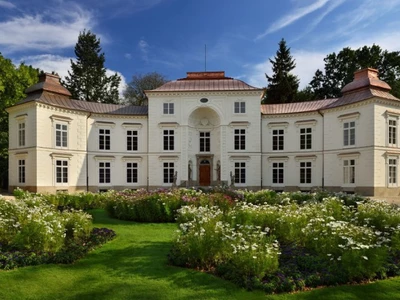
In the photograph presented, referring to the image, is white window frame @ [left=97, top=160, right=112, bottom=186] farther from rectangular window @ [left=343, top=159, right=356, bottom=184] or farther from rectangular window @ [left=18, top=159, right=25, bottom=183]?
rectangular window @ [left=343, top=159, right=356, bottom=184]

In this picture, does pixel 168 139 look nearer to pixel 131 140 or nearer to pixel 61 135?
pixel 131 140

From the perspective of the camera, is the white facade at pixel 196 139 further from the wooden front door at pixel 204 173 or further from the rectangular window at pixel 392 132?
the rectangular window at pixel 392 132

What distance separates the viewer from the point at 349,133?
89.7 feet

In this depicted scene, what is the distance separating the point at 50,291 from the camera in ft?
19.5

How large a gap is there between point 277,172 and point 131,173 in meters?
14.9

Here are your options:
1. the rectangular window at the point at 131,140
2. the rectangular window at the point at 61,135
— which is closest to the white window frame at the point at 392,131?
the rectangular window at the point at 131,140

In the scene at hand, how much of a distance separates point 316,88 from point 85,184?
4275 centimetres

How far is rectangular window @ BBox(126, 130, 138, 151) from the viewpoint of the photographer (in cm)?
3200

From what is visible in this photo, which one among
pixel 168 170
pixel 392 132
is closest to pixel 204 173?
pixel 168 170

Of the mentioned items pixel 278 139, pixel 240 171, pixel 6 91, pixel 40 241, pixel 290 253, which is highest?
pixel 6 91

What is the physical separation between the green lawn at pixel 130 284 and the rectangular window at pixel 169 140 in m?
23.6

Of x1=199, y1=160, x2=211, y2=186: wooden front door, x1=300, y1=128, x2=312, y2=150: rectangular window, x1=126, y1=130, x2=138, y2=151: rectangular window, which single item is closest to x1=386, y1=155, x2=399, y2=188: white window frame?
x1=300, y1=128, x2=312, y2=150: rectangular window

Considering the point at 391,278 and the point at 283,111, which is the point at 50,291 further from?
the point at 283,111

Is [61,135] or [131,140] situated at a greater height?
[61,135]
